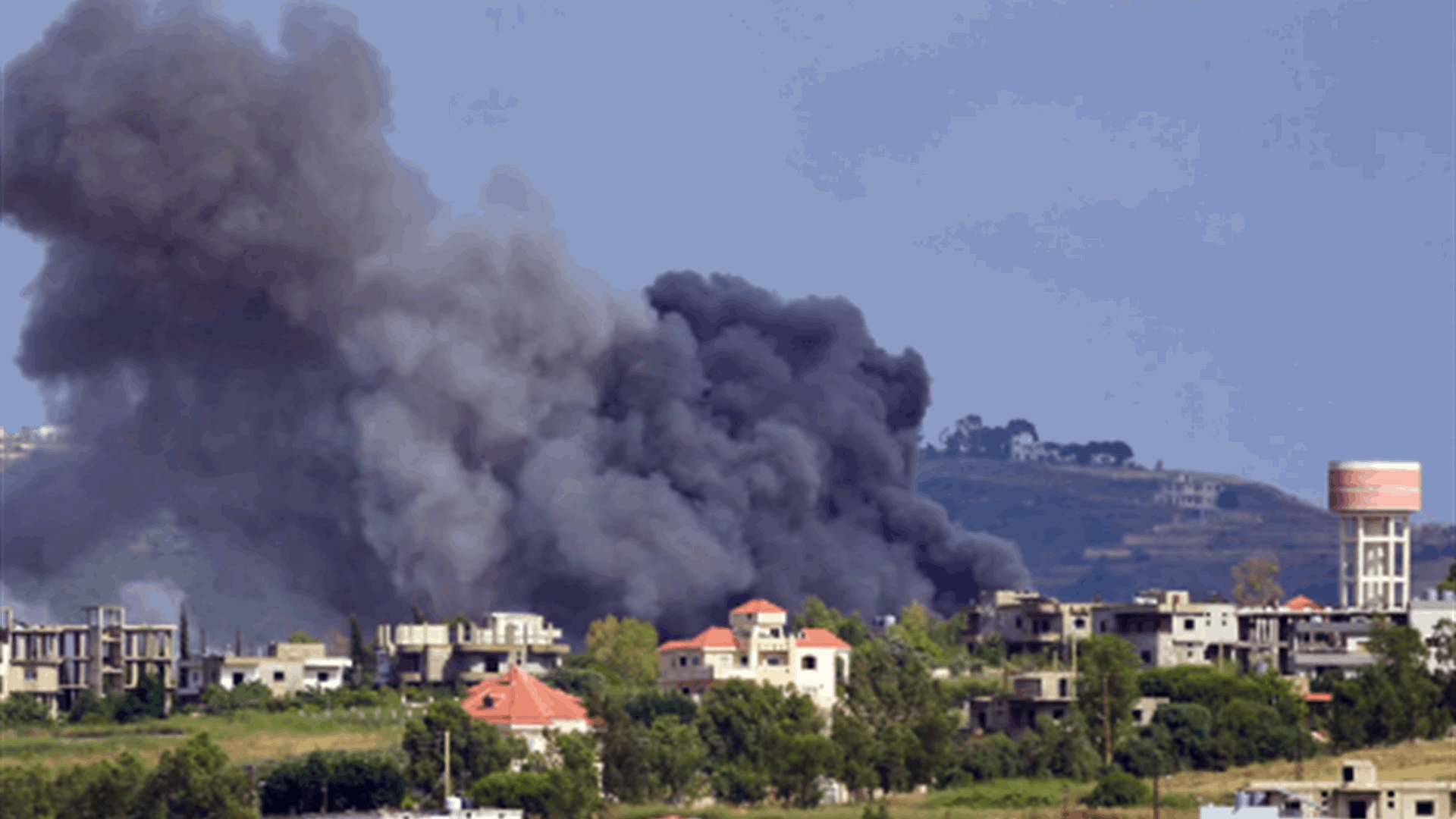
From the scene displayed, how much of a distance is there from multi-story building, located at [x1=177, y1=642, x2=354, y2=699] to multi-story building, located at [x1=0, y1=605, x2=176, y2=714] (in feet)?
2.75

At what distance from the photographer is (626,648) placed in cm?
10781

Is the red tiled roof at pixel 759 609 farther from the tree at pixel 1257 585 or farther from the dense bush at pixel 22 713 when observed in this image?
the tree at pixel 1257 585

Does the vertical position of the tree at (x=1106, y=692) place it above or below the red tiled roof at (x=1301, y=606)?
below

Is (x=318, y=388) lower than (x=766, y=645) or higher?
higher

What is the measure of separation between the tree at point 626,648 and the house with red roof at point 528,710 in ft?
51.4

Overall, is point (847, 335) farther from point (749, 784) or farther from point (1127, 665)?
point (749, 784)

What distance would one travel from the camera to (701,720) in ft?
274

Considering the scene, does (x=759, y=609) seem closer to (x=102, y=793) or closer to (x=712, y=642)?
(x=712, y=642)

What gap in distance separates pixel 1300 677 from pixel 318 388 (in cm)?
4633

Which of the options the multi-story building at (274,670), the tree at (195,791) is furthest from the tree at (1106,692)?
the tree at (195,791)

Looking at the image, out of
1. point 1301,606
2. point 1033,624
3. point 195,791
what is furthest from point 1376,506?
point 195,791

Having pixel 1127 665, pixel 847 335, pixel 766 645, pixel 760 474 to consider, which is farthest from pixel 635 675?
pixel 847 335

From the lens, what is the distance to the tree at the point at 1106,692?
85562 millimetres

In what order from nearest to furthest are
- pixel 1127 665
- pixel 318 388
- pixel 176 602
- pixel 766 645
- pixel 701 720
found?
1. pixel 701 720
2. pixel 1127 665
3. pixel 766 645
4. pixel 318 388
5. pixel 176 602
